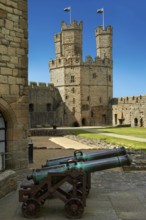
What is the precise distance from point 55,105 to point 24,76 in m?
45.2

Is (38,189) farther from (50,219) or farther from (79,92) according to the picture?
(79,92)

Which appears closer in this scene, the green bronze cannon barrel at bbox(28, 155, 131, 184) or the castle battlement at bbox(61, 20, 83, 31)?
the green bronze cannon barrel at bbox(28, 155, 131, 184)

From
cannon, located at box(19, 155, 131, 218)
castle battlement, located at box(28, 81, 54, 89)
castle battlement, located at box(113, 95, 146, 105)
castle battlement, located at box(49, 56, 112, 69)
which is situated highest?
castle battlement, located at box(49, 56, 112, 69)

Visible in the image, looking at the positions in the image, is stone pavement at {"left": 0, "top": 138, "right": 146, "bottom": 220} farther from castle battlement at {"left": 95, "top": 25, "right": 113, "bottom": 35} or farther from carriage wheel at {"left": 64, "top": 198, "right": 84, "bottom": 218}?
castle battlement at {"left": 95, "top": 25, "right": 113, "bottom": 35}

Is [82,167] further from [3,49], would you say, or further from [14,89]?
[3,49]

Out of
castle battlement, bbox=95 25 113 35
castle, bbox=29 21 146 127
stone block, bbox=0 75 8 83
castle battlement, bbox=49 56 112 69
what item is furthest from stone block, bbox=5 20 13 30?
castle battlement, bbox=95 25 113 35

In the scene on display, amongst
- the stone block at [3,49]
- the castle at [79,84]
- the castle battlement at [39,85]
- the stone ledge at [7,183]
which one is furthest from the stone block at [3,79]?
the castle battlement at [39,85]

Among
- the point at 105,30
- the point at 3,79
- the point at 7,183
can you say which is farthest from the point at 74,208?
the point at 105,30

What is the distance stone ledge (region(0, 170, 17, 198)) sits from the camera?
7.18 meters

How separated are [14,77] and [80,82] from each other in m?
44.4

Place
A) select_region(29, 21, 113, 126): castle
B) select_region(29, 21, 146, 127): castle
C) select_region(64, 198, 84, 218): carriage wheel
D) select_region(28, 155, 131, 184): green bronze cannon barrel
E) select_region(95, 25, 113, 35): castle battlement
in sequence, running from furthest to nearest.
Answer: select_region(95, 25, 113, 35): castle battlement
select_region(29, 21, 113, 126): castle
select_region(29, 21, 146, 127): castle
select_region(28, 155, 131, 184): green bronze cannon barrel
select_region(64, 198, 84, 218): carriage wheel

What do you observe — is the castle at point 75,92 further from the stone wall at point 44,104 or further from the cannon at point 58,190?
the cannon at point 58,190

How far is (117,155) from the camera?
270 inches

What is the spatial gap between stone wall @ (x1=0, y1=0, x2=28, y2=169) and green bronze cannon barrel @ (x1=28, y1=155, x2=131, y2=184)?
3.37m
